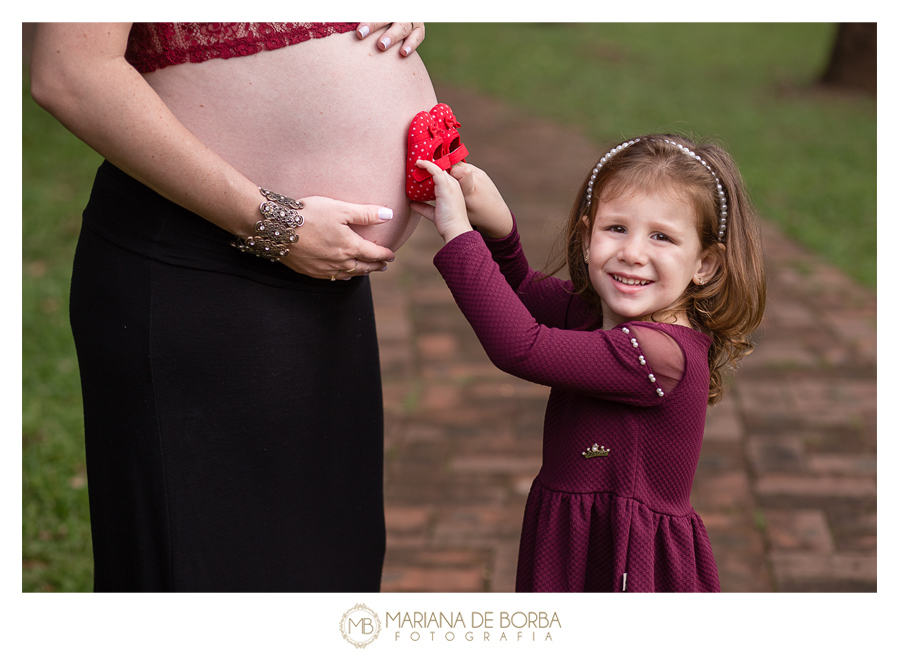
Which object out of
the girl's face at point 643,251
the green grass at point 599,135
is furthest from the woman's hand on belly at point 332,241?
the green grass at point 599,135

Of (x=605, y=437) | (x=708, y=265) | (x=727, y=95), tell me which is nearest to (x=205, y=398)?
(x=605, y=437)

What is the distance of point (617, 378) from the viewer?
134 centimetres

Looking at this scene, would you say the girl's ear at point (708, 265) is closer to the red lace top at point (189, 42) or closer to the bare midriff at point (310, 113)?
the bare midriff at point (310, 113)

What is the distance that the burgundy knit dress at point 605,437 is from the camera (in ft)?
4.36

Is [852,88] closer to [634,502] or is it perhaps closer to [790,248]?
[790,248]

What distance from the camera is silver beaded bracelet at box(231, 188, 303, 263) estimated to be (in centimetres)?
132

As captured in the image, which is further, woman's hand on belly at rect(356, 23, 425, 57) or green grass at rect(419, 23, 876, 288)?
green grass at rect(419, 23, 876, 288)

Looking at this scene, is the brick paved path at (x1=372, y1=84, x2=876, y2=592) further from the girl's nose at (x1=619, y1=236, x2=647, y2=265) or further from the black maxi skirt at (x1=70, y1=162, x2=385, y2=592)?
the girl's nose at (x1=619, y1=236, x2=647, y2=265)

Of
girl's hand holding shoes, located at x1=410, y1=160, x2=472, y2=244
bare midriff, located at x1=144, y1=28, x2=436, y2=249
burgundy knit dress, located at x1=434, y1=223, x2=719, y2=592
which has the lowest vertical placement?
burgundy knit dress, located at x1=434, y1=223, x2=719, y2=592

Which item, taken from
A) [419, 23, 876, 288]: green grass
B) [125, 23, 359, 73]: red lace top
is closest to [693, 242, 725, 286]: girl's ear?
[125, 23, 359, 73]: red lace top

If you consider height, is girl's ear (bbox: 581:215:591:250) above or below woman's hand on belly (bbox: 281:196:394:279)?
above

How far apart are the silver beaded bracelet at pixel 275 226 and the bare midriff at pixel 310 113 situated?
0.17ft

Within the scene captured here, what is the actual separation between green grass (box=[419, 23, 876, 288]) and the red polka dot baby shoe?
108 inches

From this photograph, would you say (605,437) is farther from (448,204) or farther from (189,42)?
(189,42)
